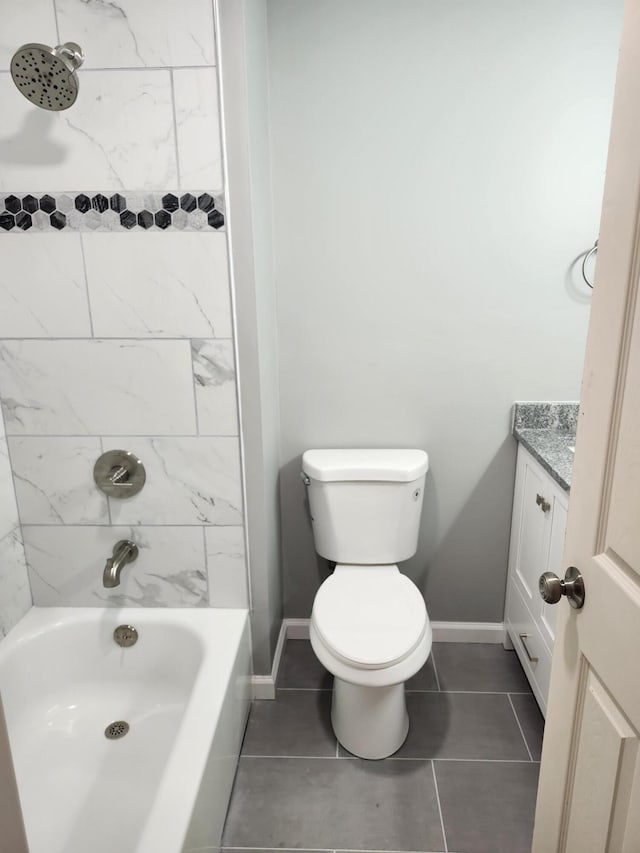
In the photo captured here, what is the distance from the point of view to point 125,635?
188 cm

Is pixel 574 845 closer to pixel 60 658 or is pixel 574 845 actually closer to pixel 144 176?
pixel 60 658

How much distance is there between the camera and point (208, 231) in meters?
1.62

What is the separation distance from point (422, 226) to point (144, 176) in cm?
91

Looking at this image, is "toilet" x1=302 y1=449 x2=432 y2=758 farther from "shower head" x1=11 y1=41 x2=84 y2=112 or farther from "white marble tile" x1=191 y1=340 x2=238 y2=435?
"shower head" x1=11 y1=41 x2=84 y2=112

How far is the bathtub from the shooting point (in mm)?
1423

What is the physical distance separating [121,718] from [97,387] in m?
1.02

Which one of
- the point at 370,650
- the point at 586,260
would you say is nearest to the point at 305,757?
the point at 370,650

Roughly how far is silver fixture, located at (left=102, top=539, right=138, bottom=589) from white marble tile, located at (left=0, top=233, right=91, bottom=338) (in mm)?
662

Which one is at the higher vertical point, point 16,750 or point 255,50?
point 255,50

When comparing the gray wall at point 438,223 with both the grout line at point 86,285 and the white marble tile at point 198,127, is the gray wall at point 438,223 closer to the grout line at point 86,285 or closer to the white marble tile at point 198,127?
the white marble tile at point 198,127

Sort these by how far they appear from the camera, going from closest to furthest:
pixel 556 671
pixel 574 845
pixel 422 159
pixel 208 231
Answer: pixel 574 845, pixel 556 671, pixel 208 231, pixel 422 159

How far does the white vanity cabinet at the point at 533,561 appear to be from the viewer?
176 centimetres

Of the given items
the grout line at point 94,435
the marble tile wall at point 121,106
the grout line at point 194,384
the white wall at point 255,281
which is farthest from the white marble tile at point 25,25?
the grout line at point 94,435

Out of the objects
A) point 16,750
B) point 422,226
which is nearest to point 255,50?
point 422,226
